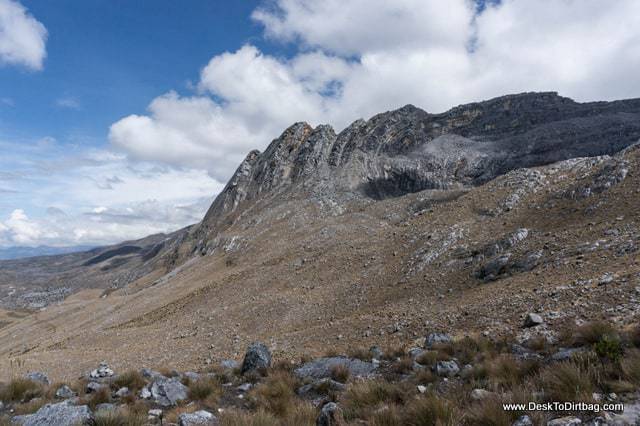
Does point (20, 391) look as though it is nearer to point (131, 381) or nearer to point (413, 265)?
point (131, 381)

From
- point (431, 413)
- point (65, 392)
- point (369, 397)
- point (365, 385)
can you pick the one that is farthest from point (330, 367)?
point (65, 392)

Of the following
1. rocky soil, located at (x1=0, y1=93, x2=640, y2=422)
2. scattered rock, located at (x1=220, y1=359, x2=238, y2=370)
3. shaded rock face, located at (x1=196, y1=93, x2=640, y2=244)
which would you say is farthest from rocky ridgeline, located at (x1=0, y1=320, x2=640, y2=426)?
shaded rock face, located at (x1=196, y1=93, x2=640, y2=244)

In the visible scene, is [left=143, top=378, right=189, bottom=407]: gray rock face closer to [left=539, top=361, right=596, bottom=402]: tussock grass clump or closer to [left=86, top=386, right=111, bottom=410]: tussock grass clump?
[left=86, top=386, right=111, bottom=410]: tussock grass clump

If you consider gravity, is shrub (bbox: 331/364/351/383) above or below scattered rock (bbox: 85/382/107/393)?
above

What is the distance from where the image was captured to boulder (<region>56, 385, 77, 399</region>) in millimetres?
10176

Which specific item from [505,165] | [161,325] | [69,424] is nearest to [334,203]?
[505,165]

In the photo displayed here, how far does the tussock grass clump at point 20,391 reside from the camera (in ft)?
32.8

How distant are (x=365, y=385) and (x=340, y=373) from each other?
2.35 metres

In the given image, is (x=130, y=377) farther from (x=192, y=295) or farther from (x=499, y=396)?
(x=192, y=295)

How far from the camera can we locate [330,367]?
10031mm

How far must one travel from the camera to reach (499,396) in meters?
5.53

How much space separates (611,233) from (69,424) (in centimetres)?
2002

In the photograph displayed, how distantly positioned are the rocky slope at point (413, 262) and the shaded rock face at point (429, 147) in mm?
425

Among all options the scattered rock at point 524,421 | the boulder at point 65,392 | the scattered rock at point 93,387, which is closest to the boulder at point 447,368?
the scattered rock at point 524,421
